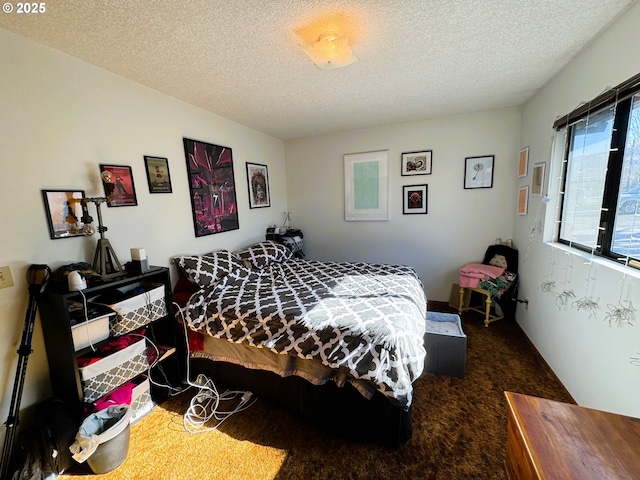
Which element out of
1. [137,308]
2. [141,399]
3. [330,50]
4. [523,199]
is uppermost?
[330,50]

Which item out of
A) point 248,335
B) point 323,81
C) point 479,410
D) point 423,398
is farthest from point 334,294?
point 323,81

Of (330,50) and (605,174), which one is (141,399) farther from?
(605,174)

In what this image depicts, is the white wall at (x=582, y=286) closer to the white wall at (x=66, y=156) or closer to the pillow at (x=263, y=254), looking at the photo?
the pillow at (x=263, y=254)

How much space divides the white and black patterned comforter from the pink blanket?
0.85 metres

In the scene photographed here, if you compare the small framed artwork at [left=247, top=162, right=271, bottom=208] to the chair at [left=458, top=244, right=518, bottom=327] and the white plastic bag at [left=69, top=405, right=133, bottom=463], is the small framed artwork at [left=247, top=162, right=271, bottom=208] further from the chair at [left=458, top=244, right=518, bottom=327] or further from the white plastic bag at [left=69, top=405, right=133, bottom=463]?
the chair at [left=458, top=244, right=518, bottom=327]

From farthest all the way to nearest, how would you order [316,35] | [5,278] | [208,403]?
[208,403]
[316,35]
[5,278]

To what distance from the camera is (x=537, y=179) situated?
2434 millimetres

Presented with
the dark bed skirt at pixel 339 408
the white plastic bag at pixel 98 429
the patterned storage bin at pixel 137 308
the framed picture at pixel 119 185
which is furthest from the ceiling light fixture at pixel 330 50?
the white plastic bag at pixel 98 429

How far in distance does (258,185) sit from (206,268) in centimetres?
150

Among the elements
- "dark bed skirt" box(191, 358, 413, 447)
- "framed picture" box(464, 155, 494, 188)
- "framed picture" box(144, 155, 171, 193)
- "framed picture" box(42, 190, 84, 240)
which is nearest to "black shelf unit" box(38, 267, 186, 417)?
"framed picture" box(42, 190, 84, 240)

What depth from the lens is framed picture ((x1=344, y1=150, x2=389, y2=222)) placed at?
352 centimetres

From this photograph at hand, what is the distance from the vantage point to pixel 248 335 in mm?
1775

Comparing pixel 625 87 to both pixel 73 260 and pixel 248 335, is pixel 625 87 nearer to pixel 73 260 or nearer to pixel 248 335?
pixel 248 335

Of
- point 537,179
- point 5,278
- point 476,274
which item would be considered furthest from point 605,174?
point 5,278
